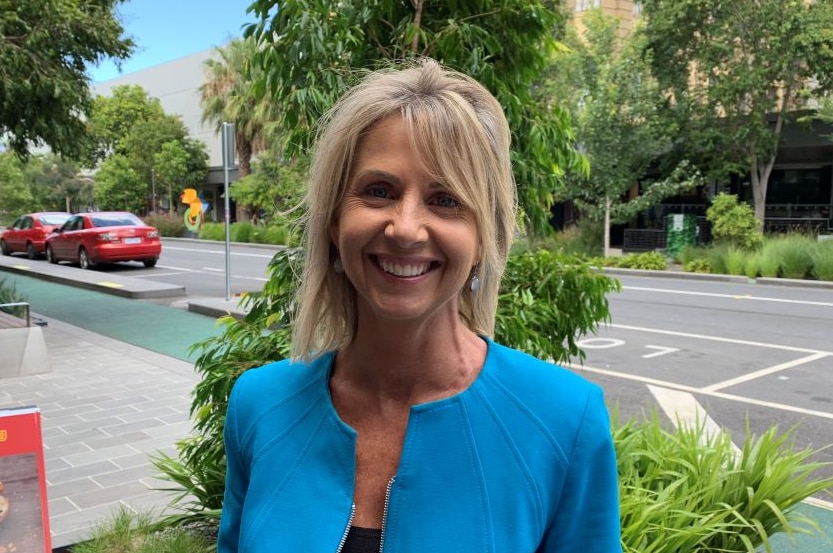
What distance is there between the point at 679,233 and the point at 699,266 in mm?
2592

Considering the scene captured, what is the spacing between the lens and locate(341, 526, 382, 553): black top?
1.42m

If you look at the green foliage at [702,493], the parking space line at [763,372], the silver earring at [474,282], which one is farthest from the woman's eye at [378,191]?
the parking space line at [763,372]

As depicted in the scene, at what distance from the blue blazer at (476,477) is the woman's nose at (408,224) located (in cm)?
34

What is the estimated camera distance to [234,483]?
1676 millimetres

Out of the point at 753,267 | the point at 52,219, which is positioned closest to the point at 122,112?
the point at 52,219

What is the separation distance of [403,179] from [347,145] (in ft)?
0.47

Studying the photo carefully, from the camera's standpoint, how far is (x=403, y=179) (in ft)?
4.58

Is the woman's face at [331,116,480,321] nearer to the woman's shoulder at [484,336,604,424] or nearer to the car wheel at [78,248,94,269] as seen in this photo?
the woman's shoulder at [484,336,604,424]

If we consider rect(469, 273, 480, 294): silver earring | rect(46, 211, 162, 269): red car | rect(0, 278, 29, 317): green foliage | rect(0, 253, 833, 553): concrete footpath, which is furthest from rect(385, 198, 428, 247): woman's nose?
rect(46, 211, 162, 269): red car

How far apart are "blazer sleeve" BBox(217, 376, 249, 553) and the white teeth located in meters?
0.53

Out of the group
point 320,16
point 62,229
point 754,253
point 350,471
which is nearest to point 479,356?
point 350,471

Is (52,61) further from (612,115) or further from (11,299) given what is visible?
(612,115)

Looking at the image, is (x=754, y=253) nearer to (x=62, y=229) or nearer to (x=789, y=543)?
(x=789, y=543)

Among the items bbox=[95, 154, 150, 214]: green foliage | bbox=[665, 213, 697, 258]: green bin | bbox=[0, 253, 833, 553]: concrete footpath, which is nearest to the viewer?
bbox=[0, 253, 833, 553]: concrete footpath
